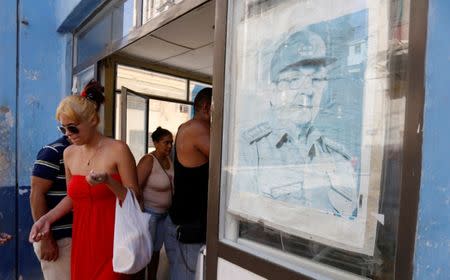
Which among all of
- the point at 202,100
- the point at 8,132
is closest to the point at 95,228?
the point at 202,100

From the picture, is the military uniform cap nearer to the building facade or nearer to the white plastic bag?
the building facade

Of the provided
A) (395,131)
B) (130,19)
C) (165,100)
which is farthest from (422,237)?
(165,100)

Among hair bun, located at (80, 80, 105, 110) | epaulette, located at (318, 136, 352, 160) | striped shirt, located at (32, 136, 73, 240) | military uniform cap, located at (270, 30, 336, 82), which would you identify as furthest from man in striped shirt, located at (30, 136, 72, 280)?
epaulette, located at (318, 136, 352, 160)

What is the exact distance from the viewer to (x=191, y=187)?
2.12 metres

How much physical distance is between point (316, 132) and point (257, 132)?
0.93 feet

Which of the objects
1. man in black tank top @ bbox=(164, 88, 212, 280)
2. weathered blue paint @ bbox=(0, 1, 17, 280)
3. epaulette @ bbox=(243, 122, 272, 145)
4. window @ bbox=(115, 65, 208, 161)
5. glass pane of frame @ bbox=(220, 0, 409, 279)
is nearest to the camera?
glass pane of frame @ bbox=(220, 0, 409, 279)

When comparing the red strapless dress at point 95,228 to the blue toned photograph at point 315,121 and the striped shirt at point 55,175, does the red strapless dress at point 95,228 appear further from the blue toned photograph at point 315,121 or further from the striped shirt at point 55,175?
the blue toned photograph at point 315,121

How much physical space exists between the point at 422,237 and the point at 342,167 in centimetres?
30

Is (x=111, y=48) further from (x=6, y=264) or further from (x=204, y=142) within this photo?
(x=6, y=264)

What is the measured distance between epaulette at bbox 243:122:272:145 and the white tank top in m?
1.63

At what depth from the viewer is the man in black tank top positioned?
2.10 metres

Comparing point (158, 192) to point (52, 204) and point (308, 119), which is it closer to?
point (52, 204)

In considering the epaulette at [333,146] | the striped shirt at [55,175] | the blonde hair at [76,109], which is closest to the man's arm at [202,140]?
the blonde hair at [76,109]

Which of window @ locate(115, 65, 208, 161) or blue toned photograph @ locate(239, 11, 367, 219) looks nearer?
blue toned photograph @ locate(239, 11, 367, 219)
